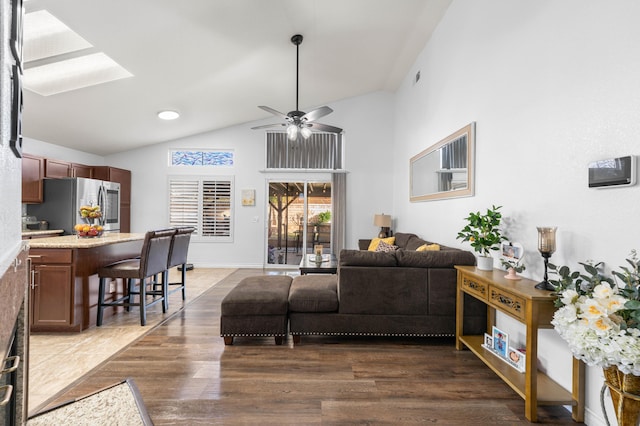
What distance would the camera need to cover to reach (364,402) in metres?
2.08

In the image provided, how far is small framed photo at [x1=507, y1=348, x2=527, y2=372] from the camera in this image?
2.16 m

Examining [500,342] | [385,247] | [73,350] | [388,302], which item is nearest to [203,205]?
[385,247]

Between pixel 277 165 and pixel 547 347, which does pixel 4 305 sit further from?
pixel 277 165

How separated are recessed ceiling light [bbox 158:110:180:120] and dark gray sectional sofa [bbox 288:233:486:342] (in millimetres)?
4212

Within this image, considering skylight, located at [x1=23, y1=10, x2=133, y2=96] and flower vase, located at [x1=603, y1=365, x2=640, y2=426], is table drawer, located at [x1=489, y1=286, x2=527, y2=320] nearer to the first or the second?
flower vase, located at [x1=603, y1=365, x2=640, y2=426]

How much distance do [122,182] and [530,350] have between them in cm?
729

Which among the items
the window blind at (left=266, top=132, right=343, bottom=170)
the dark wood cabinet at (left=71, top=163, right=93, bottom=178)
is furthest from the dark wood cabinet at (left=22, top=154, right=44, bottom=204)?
the window blind at (left=266, top=132, right=343, bottom=170)

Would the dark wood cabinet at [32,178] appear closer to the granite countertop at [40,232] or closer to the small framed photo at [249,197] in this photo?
the granite countertop at [40,232]

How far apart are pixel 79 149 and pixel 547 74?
7423mm

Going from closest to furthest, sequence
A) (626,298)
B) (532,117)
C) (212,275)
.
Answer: (626,298) → (532,117) → (212,275)

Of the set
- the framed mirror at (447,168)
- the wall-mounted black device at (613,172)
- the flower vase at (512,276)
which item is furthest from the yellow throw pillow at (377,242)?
the wall-mounted black device at (613,172)

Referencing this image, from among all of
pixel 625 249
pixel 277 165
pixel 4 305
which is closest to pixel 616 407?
pixel 625 249

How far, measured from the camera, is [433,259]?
116 inches

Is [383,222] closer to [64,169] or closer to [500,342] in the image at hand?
[500,342]
